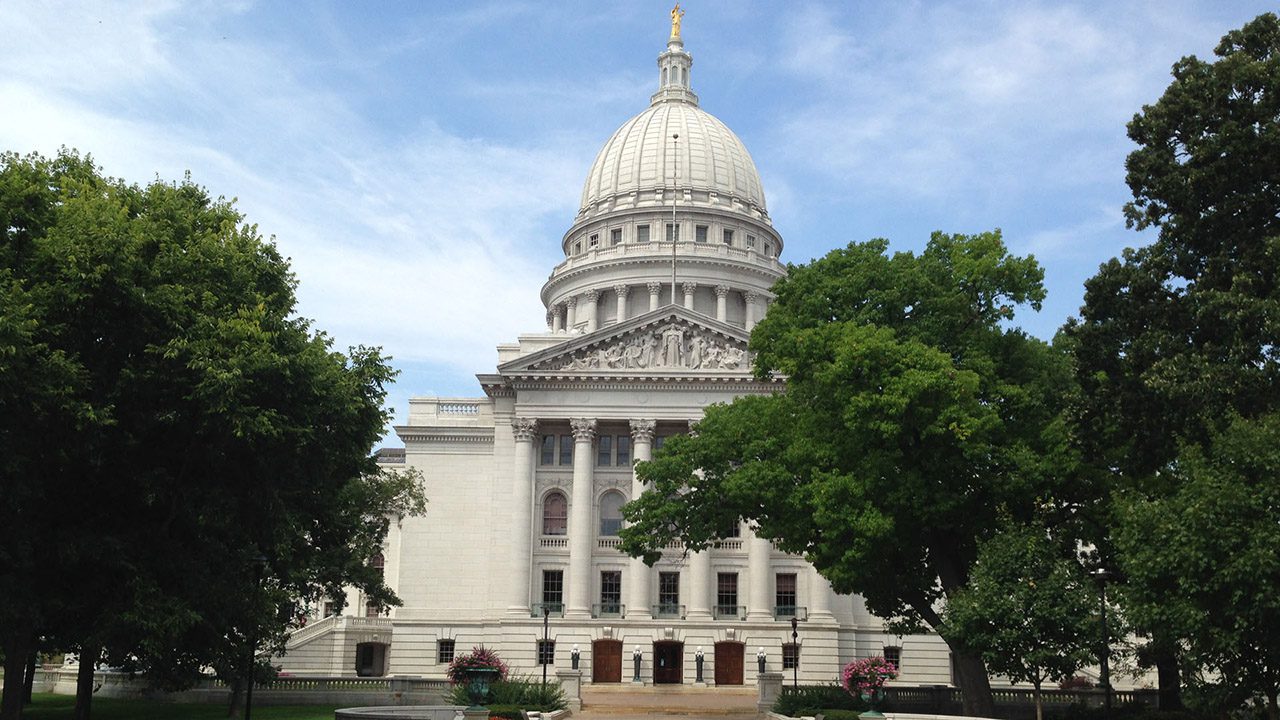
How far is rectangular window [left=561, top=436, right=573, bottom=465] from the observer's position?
7219 centimetres

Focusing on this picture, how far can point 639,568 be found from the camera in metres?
68.9

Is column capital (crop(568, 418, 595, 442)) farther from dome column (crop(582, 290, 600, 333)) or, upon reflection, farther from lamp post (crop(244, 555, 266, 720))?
lamp post (crop(244, 555, 266, 720))

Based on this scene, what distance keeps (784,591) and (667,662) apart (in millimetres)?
7648

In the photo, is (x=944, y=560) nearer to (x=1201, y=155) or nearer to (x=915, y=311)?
(x=915, y=311)

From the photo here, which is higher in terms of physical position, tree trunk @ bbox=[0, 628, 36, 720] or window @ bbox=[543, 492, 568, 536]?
window @ bbox=[543, 492, 568, 536]

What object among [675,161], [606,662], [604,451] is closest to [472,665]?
[606,662]

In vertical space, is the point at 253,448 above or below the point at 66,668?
above

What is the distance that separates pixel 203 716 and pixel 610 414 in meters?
31.0

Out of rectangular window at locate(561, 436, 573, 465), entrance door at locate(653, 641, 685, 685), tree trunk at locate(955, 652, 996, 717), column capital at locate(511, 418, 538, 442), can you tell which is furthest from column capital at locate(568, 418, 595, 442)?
tree trunk at locate(955, 652, 996, 717)

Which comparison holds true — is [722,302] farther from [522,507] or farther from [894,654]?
[894,654]

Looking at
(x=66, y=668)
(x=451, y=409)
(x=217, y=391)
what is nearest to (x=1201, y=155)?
(x=217, y=391)

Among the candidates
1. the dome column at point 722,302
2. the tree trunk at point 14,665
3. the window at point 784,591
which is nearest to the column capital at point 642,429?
the window at point 784,591

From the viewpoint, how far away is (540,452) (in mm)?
72062

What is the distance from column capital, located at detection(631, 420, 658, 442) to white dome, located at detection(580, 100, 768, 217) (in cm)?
3082
